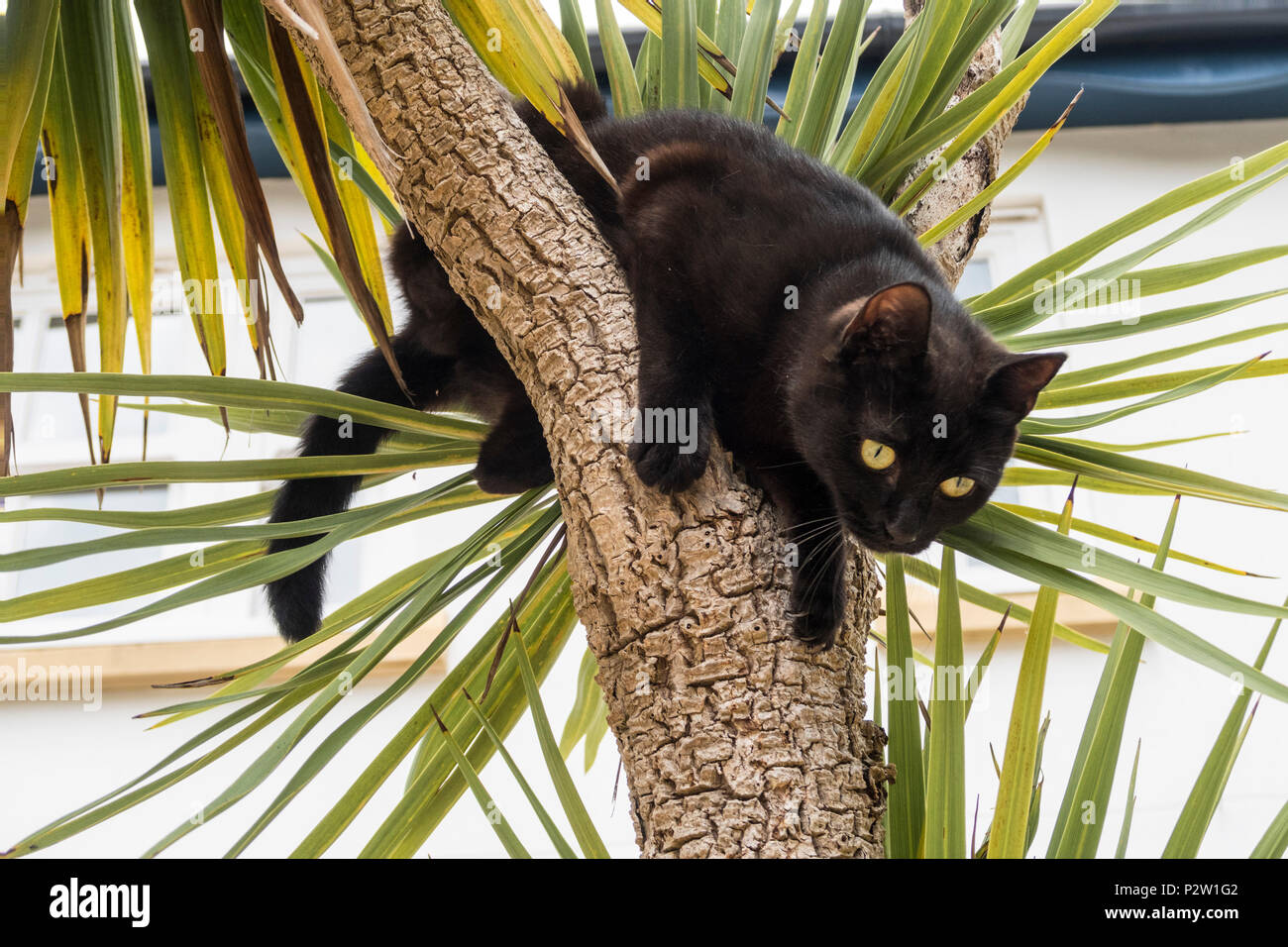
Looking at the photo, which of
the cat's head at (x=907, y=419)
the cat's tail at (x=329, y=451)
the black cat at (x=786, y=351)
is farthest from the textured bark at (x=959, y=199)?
the cat's tail at (x=329, y=451)

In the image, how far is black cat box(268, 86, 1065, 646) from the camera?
0.94 m

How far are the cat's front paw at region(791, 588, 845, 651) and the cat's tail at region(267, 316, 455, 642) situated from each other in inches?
25.2

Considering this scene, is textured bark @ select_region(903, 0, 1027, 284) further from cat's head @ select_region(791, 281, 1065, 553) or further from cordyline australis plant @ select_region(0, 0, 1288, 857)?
cat's head @ select_region(791, 281, 1065, 553)

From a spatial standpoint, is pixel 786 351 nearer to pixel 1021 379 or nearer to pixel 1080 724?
pixel 1021 379

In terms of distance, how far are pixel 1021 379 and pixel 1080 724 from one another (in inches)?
73.0

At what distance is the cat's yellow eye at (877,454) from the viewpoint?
971mm

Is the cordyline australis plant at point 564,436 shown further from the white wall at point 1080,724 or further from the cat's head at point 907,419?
the white wall at point 1080,724

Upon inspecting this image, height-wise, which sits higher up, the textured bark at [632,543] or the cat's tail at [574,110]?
the cat's tail at [574,110]

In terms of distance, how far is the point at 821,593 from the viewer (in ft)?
2.75

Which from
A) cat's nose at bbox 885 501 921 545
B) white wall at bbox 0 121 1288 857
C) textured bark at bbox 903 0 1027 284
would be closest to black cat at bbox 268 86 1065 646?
cat's nose at bbox 885 501 921 545

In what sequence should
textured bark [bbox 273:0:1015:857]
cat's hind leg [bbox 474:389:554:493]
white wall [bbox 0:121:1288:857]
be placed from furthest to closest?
white wall [bbox 0:121:1288:857], cat's hind leg [bbox 474:389:554:493], textured bark [bbox 273:0:1015:857]

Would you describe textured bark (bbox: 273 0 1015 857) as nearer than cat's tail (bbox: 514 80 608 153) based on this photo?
Yes

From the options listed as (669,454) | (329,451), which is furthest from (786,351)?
(329,451)
